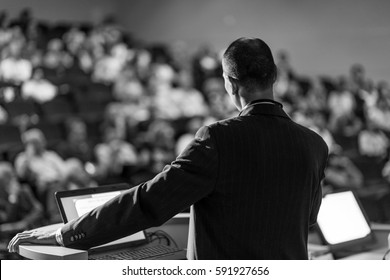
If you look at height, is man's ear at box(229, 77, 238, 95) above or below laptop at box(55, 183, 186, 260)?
above

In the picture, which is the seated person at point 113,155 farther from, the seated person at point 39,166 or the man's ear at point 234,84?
the man's ear at point 234,84

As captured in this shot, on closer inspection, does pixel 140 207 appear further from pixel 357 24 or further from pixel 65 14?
pixel 65 14

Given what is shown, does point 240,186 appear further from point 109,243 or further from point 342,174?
point 342,174

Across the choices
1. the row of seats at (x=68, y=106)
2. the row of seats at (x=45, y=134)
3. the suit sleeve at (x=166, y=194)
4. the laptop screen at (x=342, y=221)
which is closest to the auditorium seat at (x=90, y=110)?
the row of seats at (x=68, y=106)

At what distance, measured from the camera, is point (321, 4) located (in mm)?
6957

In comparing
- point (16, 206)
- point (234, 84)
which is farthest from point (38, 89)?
point (234, 84)

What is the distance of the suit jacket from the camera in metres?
1.14

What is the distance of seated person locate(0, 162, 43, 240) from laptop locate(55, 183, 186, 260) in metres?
1.76

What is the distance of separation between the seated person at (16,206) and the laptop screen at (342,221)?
1.91m

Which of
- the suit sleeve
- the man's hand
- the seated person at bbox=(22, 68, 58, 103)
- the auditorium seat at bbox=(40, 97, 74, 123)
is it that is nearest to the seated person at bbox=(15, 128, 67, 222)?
the auditorium seat at bbox=(40, 97, 74, 123)

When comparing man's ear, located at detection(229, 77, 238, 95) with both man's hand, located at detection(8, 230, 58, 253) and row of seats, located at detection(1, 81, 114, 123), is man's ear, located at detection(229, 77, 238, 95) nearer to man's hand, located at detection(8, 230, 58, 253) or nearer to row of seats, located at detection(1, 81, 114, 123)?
man's hand, located at detection(8, 230, 58, 253)

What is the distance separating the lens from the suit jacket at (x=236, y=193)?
3.73ft
